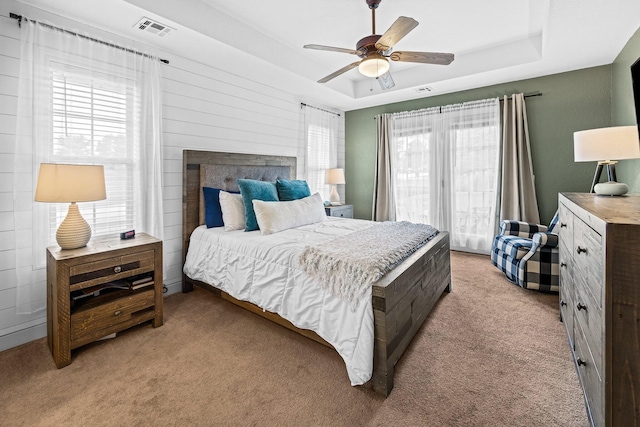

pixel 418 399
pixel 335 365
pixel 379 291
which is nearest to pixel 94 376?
pixel 335 365

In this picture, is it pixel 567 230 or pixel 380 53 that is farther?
pixel 380 53

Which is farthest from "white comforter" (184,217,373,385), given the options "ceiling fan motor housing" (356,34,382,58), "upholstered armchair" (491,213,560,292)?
"upholstered armchair" (491,213,560,292)

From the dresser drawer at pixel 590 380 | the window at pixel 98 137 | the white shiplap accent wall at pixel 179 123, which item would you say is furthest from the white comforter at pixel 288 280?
the dresser drawer at pixel 590 380

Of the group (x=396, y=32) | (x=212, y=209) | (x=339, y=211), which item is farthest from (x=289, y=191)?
(x=396, y=32)

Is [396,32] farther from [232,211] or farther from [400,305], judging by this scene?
[232,211]

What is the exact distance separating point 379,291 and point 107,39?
10.1 ft

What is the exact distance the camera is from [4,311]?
2.15 meters

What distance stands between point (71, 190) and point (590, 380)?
3028mm

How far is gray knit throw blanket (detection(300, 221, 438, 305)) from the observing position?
68.9 inches

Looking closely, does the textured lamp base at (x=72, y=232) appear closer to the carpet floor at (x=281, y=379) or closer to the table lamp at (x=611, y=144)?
the carpet floor at (x=281, y=379)

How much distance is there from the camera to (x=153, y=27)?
254cm

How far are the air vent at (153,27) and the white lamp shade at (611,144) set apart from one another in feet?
12.0

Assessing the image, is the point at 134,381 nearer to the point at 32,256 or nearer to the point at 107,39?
the point at 32,256

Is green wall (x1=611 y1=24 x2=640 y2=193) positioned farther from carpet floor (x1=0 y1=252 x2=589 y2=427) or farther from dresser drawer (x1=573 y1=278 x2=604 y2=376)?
dresser drawer (x1=573 y1=278 x2=604 y2=376)
